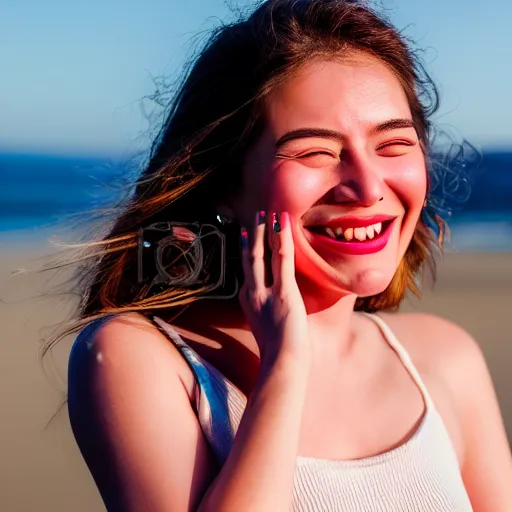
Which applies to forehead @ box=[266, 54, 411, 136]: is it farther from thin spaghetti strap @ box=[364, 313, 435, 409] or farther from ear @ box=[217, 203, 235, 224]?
thin spaghetti strap @ box=[364, 313, 435, 409]

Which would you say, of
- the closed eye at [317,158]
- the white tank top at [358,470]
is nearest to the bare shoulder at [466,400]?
the white tank top at [358,470]

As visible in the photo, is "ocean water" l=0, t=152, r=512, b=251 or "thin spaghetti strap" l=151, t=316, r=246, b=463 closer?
"thin spaghetti strap" l=151, t=316, r=246, b=463

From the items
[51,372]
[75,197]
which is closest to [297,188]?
[51,372]

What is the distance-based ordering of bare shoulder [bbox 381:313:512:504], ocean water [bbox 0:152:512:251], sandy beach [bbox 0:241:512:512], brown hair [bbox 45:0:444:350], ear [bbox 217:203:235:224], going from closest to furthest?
brown hair [bbox 45:0:444:350] → ear [bbox 217:203:235:224] → bare shoulder [bbox 381:313:512:504] → sandy beach [bbox 0:241:512:512] → ocean water [bbox 0:152:512:251]

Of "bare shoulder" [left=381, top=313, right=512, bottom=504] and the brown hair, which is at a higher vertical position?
the brown hair

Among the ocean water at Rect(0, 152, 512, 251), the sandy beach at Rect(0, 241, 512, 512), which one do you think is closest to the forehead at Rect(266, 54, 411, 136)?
the sandy beach at Rect(0, 241, 512, 512)

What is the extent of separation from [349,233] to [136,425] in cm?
88

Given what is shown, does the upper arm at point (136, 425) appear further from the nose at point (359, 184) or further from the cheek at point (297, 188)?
the nose at point (359, 184)

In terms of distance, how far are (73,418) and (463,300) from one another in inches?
347

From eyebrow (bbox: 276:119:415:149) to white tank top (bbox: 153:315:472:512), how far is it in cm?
68

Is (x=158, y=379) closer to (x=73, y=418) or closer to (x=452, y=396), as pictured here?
(x=73, y=418)

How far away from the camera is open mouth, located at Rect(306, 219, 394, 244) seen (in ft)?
9.88

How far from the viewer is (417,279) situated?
4086 mm

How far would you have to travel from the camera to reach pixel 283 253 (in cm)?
293
